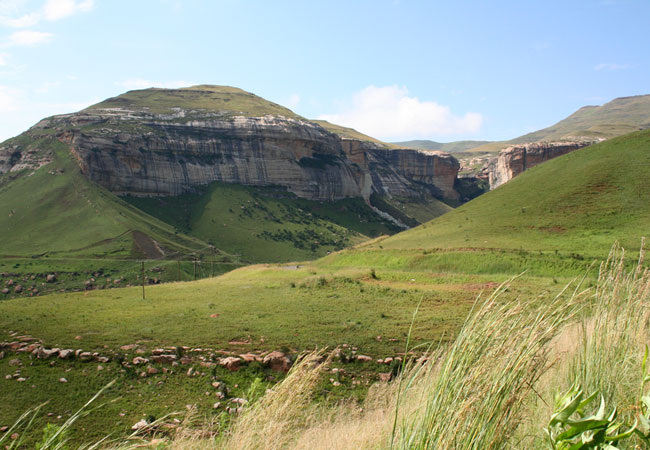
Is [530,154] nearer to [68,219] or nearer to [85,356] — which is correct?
[68,219]

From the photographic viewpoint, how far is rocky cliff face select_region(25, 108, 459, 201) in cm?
10162

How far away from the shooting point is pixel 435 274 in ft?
103

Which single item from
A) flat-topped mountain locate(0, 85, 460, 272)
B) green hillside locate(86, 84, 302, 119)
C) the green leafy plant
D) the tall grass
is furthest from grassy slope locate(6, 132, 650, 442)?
green hillside locate(86, 84, 302, 119)

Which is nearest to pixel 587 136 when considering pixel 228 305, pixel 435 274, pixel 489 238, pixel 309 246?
pixel 309 246

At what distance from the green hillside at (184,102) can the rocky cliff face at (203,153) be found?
7980mm

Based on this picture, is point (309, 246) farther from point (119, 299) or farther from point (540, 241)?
point (119, 299)

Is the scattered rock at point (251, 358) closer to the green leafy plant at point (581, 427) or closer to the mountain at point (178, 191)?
the green leafy plant at point (581, 427)

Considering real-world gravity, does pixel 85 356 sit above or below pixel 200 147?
below

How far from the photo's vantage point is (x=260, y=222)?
4259 inches

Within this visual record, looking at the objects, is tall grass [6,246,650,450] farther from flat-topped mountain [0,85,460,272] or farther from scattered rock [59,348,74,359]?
flat-topped mountain [0,85,460,272]

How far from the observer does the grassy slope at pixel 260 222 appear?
315 feet

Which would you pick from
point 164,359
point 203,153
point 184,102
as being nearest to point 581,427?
point 164,359

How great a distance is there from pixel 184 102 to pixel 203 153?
121ft

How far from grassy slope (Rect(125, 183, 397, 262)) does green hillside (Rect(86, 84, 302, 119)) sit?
33799mm
